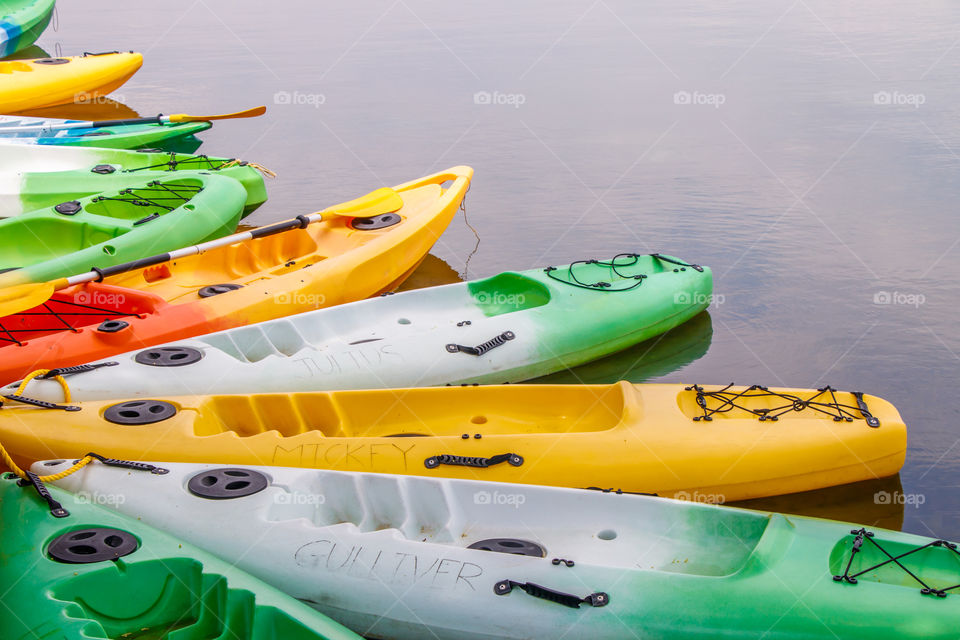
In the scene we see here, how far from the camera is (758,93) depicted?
10.1 metres

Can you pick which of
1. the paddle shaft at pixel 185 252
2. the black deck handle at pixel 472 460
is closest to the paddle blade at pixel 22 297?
the paddle shaft at pixel 185 252

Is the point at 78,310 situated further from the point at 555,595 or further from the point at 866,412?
the point at 866,412

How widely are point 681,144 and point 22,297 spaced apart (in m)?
6.22

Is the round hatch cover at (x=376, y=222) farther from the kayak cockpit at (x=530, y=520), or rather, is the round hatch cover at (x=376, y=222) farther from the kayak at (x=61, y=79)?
the kayak at (x=61, y=79)

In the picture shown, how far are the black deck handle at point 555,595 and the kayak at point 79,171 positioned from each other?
4.90 m

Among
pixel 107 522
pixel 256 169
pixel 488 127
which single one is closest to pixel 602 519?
pixel 107 522

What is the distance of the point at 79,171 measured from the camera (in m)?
7.09

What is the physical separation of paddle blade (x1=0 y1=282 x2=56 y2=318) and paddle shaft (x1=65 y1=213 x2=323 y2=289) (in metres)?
0.22

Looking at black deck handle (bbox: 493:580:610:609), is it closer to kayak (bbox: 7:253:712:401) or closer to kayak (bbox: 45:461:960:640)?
kayak (bbox: 45:461:960:640)

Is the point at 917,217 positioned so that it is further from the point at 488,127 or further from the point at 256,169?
the point at 256,169

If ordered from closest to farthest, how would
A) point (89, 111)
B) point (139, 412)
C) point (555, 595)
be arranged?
point (555, 595), point (139, 412), point (89, 111)

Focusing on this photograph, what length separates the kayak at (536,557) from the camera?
3.08 meters

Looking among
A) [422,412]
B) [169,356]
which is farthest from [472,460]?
[169,356]

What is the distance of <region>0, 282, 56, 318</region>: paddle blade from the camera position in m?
4.53
